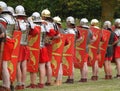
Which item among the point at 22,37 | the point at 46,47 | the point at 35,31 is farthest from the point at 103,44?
the point at 22,37

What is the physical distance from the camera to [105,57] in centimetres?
1838

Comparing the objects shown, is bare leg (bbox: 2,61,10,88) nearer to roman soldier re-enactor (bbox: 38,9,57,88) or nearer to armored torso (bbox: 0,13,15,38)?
armored torso (bbox: 0,13,15,38)

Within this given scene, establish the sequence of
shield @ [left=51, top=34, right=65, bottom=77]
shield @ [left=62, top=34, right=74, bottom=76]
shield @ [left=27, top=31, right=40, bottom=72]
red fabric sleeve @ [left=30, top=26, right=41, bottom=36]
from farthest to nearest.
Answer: shield @ [left=62, top=34, right=74, bottom=76] → shield @ [left=51, top=34, right=65, bottom=77] → shield @ [left=27, top=31, right=40, bottom=72] → red fabric sleeve @ [left=30, top=26, right=41, bottom=36]

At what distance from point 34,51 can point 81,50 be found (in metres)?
2.94

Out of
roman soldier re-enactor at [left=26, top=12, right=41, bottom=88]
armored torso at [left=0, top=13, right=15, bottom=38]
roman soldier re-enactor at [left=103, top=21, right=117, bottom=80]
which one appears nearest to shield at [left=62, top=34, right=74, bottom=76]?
roman soldier re-enactor at [left=26, top=12, right=41, bottom=88]

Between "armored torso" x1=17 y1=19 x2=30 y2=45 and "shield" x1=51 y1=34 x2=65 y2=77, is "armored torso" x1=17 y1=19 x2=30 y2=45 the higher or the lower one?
the higher one

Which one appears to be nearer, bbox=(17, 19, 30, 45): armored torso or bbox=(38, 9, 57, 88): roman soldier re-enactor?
bbox=(17, 19, 30, 45): armored torso

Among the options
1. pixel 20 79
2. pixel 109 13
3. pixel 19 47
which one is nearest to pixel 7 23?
pixel 19 47

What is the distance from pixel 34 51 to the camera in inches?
566

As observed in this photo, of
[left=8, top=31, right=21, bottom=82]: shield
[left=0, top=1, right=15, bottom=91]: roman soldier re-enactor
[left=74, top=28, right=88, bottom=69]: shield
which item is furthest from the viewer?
[left=74, top=28, right=88, bottom=69]: shield

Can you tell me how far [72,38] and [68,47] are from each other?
0.92ft

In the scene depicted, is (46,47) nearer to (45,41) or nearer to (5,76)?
(45,41)

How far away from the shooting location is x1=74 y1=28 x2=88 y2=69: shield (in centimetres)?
1691

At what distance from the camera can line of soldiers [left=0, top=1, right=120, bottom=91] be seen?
13.0m
